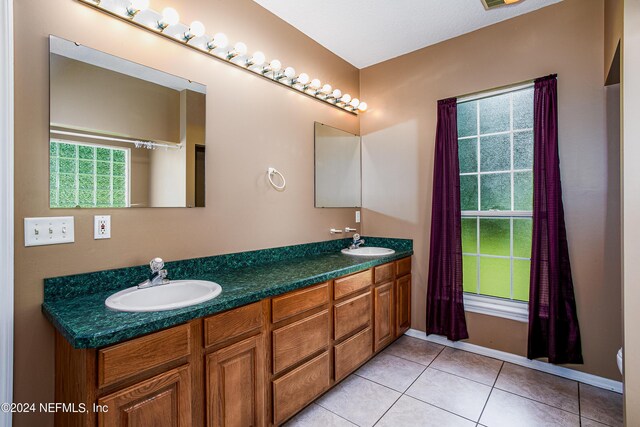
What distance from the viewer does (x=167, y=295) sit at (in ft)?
5.16

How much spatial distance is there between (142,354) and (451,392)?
6.35ft

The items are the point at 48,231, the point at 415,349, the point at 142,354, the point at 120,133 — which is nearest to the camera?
the point at 142,354

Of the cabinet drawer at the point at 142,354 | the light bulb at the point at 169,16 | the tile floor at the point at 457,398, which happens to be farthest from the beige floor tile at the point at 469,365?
the light bulb at the point at 169,16

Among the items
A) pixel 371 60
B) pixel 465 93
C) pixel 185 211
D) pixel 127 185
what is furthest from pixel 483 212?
pixel 127 185

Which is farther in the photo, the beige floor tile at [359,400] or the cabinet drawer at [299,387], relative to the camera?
the beige floor tile at [359,400]

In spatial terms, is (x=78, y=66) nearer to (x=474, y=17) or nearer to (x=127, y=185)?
(x=127, y=185)

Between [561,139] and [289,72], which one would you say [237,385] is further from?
[561,139]

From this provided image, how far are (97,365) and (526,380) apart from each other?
261 centimetres

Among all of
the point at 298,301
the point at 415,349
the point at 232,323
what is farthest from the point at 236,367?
the point at 415,349

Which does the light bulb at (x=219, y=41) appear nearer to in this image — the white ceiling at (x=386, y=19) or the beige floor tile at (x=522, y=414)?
the white ceiling at (x=386, y=19)

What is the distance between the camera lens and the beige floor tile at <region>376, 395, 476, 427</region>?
69.8 inches

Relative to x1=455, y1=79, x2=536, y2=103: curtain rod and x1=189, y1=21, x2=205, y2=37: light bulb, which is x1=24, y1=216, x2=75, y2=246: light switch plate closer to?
x1=189, y1=21, x2=205, y2=37: light bulb

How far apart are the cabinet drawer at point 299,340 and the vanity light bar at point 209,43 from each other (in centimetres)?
170

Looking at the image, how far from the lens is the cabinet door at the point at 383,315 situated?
2.43m
